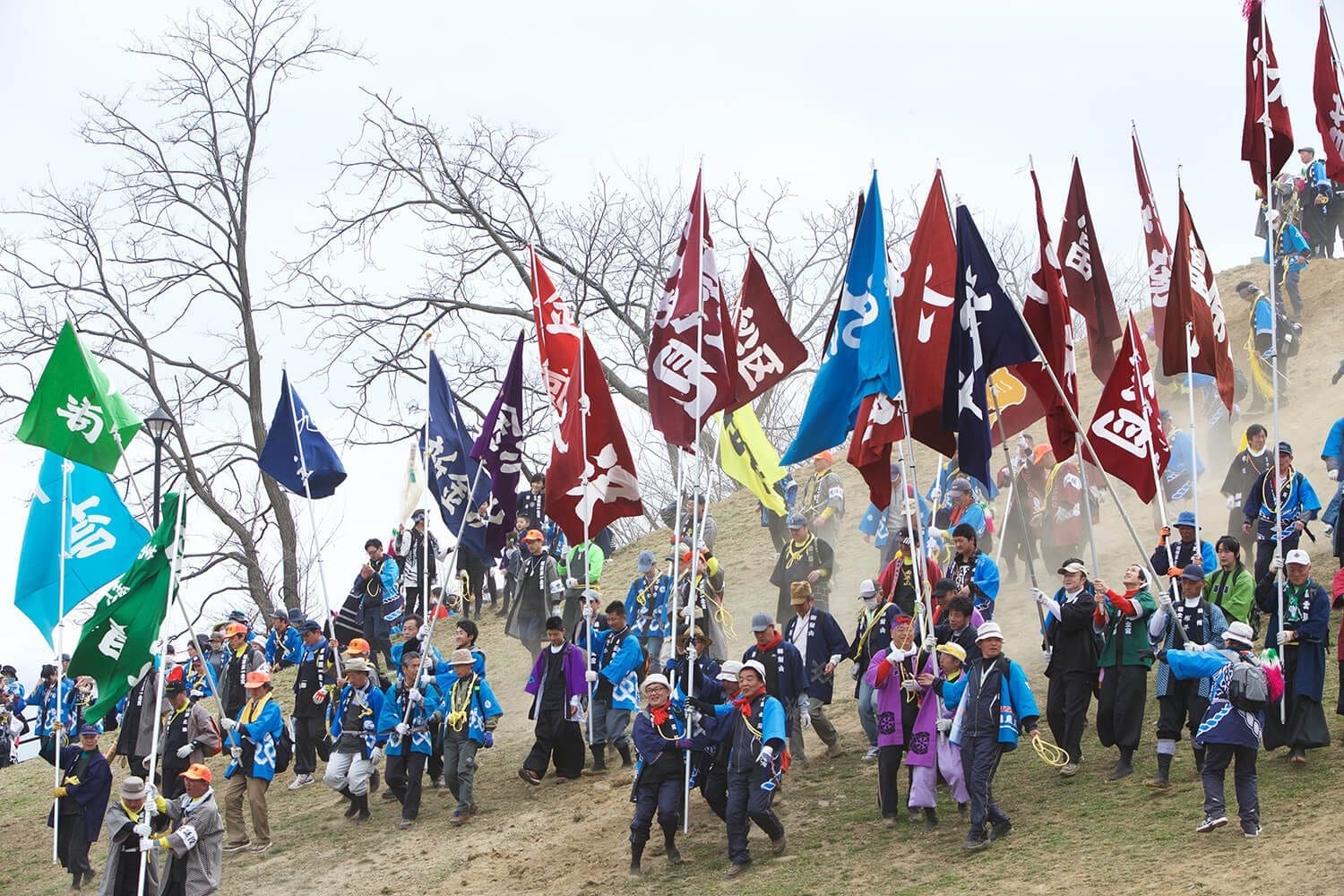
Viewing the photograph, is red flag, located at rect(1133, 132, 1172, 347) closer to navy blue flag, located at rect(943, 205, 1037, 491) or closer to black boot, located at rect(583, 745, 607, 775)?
navy blue flag, located at rect(943, 205, 1037, 491)

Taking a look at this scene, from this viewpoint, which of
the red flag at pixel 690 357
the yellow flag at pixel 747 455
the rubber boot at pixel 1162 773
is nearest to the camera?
the rubber boot at pixel 1162 773

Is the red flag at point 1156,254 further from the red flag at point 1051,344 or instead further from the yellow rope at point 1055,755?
the yellow rope at point 1055,755

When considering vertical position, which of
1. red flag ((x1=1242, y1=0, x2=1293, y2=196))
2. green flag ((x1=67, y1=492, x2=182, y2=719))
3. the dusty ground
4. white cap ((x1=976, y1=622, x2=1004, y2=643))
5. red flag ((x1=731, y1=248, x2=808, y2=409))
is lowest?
the dusty ground

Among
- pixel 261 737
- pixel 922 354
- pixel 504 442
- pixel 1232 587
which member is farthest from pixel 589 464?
pixel 1232 587

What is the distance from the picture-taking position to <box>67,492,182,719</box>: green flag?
15.5 meters

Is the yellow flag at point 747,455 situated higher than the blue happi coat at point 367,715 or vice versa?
the yellow flag at point 747,455

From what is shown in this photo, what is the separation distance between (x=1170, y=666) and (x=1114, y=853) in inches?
72.5

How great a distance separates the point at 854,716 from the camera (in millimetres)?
18250

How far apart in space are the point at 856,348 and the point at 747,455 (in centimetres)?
300

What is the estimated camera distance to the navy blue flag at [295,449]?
67.6 ft

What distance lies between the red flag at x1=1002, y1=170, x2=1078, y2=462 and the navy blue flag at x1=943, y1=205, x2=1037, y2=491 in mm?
410

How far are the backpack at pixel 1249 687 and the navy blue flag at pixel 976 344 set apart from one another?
3.10 meters

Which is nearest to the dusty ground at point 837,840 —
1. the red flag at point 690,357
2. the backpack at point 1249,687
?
the backpack at point 1249,687

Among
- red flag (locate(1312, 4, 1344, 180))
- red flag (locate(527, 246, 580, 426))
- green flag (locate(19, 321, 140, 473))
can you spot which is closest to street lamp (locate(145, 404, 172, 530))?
green flag (locate(19, 321, 140, 473))
